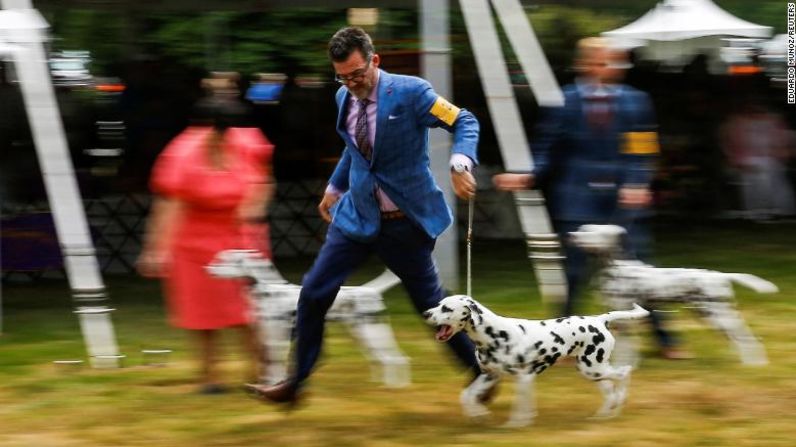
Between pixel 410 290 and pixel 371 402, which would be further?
pixel 371 402

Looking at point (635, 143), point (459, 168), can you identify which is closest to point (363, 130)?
point (459, 168)

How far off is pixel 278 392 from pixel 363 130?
122 cm

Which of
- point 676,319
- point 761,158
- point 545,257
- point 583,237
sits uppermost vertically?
point 583,237

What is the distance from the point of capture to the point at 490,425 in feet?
21.0

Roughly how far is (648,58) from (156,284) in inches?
183

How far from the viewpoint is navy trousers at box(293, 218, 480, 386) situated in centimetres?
625

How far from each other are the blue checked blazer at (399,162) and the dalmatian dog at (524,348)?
1.29ft

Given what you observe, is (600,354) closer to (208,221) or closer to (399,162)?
(399,162)

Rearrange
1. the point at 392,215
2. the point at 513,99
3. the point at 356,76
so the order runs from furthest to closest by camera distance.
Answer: the point at 513,99 < the point at 392,215 < the point at 356,76

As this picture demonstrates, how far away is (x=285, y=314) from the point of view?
715 centimetres

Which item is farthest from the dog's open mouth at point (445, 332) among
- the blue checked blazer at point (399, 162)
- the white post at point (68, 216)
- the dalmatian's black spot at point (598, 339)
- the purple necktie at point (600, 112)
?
the white post at point (68, 216)

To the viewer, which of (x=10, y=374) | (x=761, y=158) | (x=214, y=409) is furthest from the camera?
(x=761, y=158)

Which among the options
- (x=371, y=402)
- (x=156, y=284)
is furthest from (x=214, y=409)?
(x=156, y=284)

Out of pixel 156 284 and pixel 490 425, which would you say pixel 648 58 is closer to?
pixel 156 284
